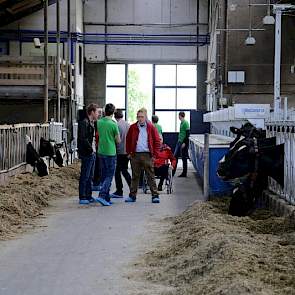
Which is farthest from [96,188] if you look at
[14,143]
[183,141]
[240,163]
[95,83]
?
[95,83]

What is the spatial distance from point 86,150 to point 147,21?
68.9 ft

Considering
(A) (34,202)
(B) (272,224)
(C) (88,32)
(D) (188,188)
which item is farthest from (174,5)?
(B) (272,224)

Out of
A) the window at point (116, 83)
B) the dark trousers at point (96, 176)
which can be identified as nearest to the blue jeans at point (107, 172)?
the dark trousers at point (96, 176)

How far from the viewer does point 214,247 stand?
711cm

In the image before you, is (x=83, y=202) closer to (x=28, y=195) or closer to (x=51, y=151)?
(x=28, y=195)

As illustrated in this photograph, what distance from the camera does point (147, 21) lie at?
32.5 meters

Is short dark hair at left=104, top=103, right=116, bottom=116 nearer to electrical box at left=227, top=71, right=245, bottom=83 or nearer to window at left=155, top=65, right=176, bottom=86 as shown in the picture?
electrical box at left=227, top=71, right=245, bottom=83

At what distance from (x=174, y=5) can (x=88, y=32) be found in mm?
4059

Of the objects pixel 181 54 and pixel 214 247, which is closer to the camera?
pixel 214 247

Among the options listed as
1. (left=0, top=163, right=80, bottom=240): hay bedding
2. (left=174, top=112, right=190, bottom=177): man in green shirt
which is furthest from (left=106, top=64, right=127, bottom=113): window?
(left=0, top=163, right=80, bottom=240): hay bedding

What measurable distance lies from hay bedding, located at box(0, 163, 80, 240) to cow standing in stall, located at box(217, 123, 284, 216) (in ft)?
9.42

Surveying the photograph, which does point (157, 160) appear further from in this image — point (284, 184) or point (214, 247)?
point (214, 247)

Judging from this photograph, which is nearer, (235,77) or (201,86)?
(235,77)

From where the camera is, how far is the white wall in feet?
106
